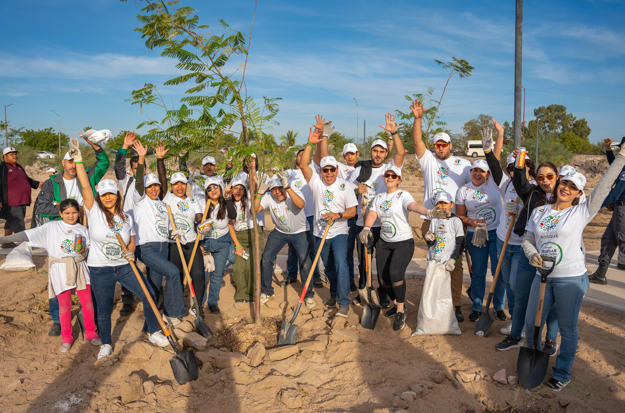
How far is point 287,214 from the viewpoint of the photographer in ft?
18.4

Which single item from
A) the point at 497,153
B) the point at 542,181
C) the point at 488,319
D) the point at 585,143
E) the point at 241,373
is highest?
the point at 585,143

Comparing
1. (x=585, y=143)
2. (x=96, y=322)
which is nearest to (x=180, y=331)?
(x=96, y=322)

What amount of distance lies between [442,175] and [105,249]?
418 centimetres

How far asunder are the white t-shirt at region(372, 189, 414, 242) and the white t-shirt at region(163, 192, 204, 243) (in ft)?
8.09

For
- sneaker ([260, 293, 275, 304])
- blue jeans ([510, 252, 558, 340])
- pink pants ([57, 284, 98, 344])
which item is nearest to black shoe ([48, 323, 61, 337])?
pink pants ([57, 284, 98, 344])

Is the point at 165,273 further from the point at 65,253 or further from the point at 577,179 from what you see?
the point at 577,179

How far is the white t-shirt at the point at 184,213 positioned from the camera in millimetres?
5301

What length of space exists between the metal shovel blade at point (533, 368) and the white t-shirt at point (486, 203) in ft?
5.40

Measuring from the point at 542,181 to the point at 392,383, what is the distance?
2.44 metres

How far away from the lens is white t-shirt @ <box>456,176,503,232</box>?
194 inches

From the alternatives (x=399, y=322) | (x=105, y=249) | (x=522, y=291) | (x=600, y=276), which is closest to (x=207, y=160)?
(x=105, y=249)

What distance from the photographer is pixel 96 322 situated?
4.89m

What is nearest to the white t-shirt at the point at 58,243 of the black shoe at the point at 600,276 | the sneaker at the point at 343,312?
the sneaker at the point at 343,312

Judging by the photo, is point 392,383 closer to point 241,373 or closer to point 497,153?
point 241,373
